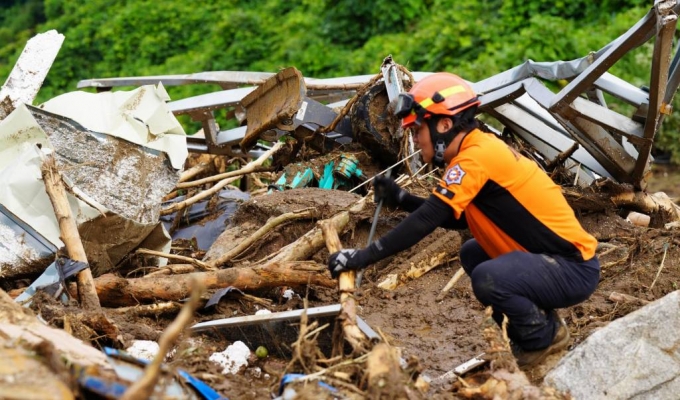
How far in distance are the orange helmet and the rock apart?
4.15 ft

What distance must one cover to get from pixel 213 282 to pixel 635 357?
2412 millimetres

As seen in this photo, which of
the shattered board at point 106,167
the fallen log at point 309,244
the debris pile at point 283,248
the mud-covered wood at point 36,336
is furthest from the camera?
the shattered board at point 106,167

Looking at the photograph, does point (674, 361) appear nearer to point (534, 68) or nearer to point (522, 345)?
point (522, 345)

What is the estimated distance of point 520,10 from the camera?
14.5 meters

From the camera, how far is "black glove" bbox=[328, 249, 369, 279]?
3930 mm

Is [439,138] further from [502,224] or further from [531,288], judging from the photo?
[531,288]

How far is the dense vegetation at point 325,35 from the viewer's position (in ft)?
43.0

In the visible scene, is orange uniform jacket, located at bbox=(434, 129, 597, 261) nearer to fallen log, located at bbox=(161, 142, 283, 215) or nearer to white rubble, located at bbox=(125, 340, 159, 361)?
→ white rubble, located at bbox=(125, 340, 159, 361)

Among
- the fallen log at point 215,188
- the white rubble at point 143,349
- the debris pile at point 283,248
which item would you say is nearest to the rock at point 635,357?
the debris pile at point 283,248

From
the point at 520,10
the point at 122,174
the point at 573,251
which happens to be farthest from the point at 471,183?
the point at 520,10

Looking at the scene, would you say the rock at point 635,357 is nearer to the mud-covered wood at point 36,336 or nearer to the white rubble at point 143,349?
the white rubble at point 143,349

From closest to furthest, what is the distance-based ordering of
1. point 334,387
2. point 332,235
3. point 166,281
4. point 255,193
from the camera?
point 334,387 < point 332,235 < point 166,281 < point 255,193

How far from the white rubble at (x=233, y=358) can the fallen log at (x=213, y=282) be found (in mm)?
750

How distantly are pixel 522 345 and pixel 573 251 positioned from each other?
54 centimetres
